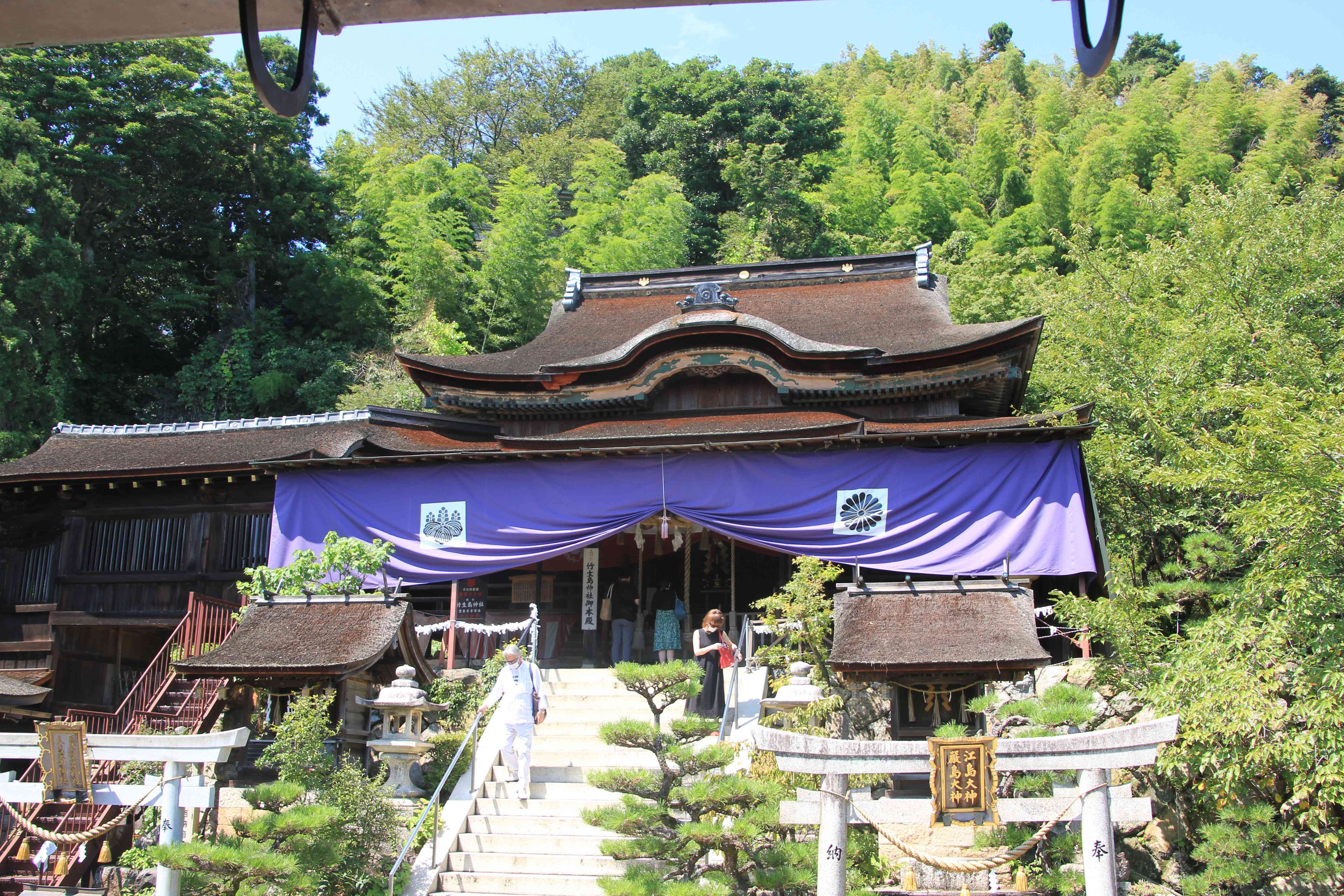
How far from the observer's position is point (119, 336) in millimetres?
28422

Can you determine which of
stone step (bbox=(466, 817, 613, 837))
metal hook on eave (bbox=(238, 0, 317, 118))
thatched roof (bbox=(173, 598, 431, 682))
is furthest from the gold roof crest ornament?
metal hook on eave (bbox=(238, 0, 317, 118))

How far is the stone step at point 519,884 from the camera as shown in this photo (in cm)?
886

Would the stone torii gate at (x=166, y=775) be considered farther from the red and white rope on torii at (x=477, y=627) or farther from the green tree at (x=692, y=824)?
the red and white rope on torii at (x=477, y=627)

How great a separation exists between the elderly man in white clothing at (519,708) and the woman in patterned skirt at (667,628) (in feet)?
13.6

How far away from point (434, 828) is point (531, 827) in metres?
0.94

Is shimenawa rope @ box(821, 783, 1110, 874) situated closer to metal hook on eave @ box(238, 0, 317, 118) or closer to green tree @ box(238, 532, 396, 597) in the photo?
metal hook on eave @ box(238, 0, 317, 118)

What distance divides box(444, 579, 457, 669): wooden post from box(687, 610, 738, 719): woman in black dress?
355 centimetres

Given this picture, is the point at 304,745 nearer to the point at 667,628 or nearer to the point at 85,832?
the point at 85,832

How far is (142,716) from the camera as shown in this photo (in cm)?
1196

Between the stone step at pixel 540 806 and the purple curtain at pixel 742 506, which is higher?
the purple curtain at pixel 742 506

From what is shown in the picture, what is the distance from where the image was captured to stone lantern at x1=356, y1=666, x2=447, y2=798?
10352 millimetres

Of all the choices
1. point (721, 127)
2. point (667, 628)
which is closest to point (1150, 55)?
point (721, 127)

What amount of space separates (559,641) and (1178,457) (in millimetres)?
9183

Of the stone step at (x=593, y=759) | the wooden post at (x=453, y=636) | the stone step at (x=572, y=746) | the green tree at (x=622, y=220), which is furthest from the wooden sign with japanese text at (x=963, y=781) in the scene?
the green tree at (x=622, y=220)
